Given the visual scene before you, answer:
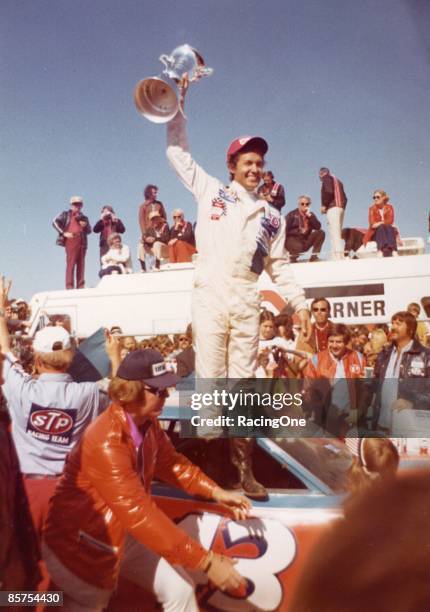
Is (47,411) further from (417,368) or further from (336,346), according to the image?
(417,368)

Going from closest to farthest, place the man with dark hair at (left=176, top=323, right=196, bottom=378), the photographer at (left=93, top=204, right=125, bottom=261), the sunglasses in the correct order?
the sunglasses, the man with dark hair at (left=176, top=323, right=196, bottom=378), the photographer at (left=93, top=204, right=125, bottom=261)

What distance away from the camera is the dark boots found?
1.95m

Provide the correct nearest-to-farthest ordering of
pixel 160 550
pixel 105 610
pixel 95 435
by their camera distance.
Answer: pixel 160 550 → pixel 95 435 → pixel 105 610

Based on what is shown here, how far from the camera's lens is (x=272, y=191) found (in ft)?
6.68

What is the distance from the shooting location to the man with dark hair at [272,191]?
203 centimetres

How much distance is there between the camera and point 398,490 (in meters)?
1.91

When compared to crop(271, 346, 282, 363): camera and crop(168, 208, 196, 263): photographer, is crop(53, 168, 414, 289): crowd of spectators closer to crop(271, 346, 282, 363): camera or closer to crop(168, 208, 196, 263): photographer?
crop(168, 208, 196, 263): photographer

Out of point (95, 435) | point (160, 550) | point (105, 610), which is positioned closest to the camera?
point (160, 550)

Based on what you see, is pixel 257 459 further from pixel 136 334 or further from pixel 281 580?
pixel 136 334

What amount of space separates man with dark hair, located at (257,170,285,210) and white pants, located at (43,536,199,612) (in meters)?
1.31

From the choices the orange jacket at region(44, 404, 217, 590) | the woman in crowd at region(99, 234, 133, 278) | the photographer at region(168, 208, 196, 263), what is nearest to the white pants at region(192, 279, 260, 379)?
the photographer at region(168, 208, 196, 263)

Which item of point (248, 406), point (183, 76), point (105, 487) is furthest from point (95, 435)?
point (183, 76)

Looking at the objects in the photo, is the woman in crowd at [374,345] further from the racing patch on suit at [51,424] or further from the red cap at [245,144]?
the racing patch on suit at [51,424]

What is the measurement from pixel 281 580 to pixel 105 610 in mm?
642
